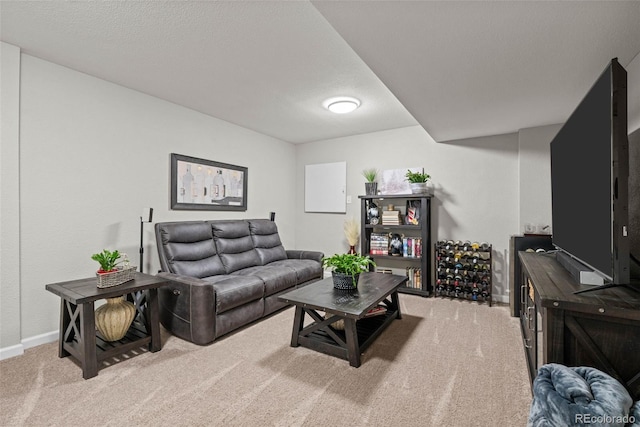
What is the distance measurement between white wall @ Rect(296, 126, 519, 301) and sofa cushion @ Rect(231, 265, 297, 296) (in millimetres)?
1724

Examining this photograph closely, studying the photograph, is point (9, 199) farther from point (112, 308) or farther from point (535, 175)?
point (535, 175)

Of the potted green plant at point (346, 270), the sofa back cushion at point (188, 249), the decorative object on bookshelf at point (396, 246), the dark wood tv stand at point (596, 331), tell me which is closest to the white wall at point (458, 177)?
the decorative object on bookshelf at point (396, 246)

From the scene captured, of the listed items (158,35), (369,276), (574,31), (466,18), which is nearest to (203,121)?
(158,35)

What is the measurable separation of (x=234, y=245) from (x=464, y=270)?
115 inches

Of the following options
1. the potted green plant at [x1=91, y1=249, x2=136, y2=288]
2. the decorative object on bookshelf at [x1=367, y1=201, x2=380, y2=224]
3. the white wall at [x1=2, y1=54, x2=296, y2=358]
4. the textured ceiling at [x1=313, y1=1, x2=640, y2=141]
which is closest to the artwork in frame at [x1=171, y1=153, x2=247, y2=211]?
the white wall at [x1=2, y1=54, x2=296, y2=358]

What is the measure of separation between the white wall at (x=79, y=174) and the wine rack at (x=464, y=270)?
3.26m

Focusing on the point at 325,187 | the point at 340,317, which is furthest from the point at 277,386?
the point at 325,187

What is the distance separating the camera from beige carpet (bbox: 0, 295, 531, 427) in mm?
1662

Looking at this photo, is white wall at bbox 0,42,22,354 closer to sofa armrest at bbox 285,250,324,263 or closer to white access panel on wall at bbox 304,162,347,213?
sofa armrest at bbox 285,250,324,263

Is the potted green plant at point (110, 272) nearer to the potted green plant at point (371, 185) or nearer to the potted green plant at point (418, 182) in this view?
the potted green plant at point (371, 185)

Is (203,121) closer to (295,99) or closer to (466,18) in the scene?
(295,99)

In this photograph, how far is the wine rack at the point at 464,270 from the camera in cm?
372

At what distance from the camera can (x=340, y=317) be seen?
7.73ft

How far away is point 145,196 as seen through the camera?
3250 mm
